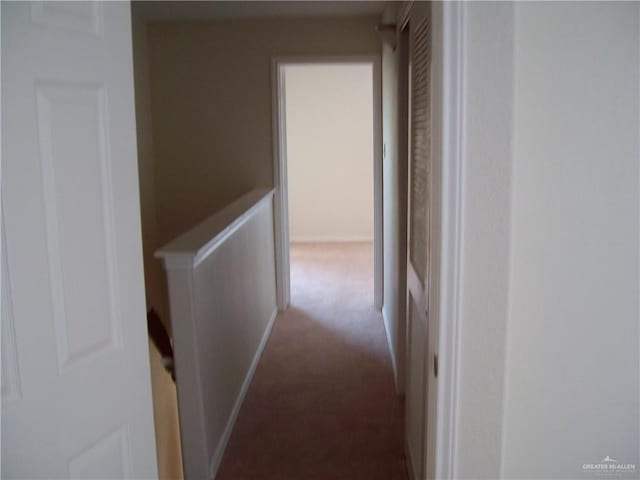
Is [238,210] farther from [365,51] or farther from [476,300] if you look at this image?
[476,300]

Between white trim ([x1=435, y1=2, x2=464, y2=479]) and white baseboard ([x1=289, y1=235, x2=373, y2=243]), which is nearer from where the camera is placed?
white trim ([x1=435, y1=2, x2=464, y2=479])

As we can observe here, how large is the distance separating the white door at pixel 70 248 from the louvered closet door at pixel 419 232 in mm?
935

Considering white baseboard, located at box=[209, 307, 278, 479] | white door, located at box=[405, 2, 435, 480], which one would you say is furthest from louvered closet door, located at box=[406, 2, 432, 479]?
white baseboard, located at box=[209, 307, 278, 479]

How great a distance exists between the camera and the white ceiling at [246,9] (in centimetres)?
412

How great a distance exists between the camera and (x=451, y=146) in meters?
1.27

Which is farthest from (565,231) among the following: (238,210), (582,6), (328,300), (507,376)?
(328,300)

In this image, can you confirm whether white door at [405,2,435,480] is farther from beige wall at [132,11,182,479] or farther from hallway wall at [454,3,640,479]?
beige wall at [132,11,182,479]

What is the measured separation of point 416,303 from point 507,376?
943mm

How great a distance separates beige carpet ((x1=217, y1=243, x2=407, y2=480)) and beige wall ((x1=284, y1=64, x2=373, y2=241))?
7.84ft

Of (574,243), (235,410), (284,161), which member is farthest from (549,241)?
(284,161)

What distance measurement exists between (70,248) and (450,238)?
30.4 inches

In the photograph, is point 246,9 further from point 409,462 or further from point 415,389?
point 409,462

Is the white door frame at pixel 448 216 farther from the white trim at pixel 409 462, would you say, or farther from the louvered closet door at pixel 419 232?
the white trim at pixel 409 462

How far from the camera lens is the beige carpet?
2771 mm
